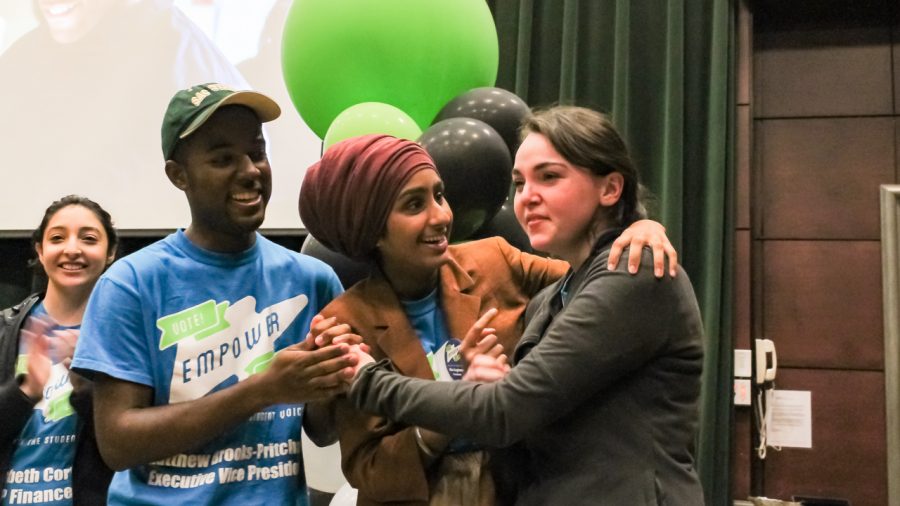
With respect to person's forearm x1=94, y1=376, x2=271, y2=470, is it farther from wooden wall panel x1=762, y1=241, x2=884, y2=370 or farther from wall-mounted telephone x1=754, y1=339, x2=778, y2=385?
wooden wall panel x1=762, y1=241, x2=884, y2=370

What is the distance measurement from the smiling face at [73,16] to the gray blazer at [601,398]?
9.48ft

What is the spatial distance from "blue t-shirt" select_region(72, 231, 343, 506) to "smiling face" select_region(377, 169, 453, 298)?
0.19 meters

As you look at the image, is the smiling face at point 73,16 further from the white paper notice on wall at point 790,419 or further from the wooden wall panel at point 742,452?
the white paper notice on wall at point 790,419

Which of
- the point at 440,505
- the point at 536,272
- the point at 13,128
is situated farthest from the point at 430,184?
the point at 13,128

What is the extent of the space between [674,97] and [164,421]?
2419 millimetres

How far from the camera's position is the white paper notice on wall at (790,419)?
312cm

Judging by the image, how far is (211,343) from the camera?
4.05 ft

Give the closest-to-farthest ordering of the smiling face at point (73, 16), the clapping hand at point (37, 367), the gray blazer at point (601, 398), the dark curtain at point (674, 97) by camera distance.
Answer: the gray blazer at point (601, 398)
the clapping hand at point (37, 367)
the dark curtain at point (674, 97)
the smiling face at point (73, 16)

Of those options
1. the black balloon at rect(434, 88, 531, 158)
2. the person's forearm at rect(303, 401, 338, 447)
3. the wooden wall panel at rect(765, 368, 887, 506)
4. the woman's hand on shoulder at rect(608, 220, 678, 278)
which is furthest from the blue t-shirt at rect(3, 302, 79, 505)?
the wooden wall panel at rect(765, 368, 887, 506)

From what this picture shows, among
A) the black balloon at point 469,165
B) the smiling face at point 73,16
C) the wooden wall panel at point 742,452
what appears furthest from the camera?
the smiling face at point 73,16

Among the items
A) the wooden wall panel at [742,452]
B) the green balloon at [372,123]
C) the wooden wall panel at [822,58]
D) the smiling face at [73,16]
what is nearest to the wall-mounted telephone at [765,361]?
the wooden wall panel at [742,452]

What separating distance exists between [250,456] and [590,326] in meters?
0.58

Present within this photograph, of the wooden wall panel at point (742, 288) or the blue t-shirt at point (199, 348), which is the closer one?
the blue t-shirt at point (199, 348)

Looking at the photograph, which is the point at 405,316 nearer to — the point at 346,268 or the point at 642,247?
the point at 642,247
